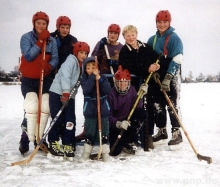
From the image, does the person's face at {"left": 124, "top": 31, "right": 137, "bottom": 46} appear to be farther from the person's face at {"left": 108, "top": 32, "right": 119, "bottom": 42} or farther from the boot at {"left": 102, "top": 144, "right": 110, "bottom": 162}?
the boot at {"left": 102, "top": 144, "right": 110, "bottom": 162}

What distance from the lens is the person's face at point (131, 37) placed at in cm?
470

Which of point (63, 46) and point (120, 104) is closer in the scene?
point (120, 104)

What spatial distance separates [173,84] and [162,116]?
0.59m

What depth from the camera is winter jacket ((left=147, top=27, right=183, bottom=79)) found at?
15.3ft

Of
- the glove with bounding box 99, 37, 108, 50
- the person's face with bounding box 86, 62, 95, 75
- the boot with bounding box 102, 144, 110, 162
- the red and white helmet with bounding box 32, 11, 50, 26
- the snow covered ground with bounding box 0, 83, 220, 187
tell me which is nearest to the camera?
the snow covered ground with bounding box 0, 83, 220, 187

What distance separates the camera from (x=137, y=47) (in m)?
4.81

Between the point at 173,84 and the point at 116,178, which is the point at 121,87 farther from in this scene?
the point at 116,178

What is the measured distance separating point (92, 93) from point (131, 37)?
3.70 ft

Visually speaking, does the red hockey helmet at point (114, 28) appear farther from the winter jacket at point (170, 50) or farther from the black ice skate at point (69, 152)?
the black ice skate at point (69, 152)

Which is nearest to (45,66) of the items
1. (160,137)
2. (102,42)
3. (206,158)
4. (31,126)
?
(31,126)

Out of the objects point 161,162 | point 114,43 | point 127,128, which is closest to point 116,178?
point 161,162

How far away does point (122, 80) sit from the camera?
14.9ft

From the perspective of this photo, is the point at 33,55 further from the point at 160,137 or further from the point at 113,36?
the point at 160,137

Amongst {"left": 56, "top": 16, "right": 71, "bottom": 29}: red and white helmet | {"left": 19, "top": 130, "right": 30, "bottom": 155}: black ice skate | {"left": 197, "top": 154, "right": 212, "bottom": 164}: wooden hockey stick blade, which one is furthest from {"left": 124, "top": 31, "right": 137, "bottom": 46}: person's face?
{"left": 19, "top": 130, "right": 30, "bottom": 155}: black ice skate
